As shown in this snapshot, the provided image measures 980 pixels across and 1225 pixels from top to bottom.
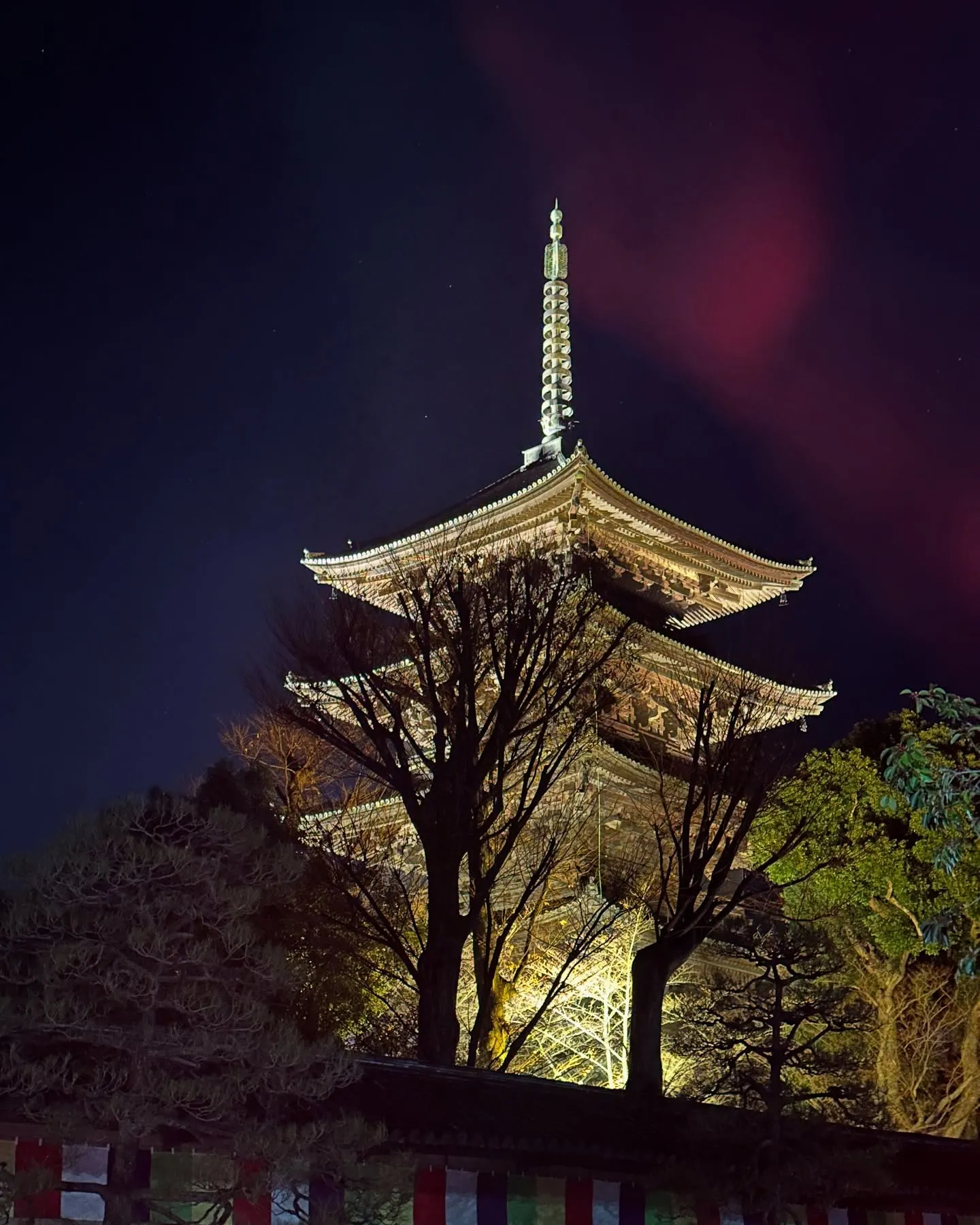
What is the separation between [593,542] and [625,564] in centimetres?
146

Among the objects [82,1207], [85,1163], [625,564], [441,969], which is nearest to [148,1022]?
[85,1163]

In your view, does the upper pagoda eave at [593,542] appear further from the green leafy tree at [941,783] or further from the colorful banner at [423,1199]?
the green leafy tree at [941,783]

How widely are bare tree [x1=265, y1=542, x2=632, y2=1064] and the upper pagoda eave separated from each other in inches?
282

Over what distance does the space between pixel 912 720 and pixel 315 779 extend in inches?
473

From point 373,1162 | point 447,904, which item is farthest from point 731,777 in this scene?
point 373,1162

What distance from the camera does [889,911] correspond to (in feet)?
83.2

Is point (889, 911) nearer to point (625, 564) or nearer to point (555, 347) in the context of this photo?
point (625, 564)

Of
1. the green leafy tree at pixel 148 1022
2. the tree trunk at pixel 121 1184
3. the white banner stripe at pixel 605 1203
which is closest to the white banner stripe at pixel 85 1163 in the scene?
the green leafy tree at pixel 148 1022

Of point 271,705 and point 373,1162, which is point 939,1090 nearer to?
point 271,705

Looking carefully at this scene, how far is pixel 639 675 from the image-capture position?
29875 millimetres

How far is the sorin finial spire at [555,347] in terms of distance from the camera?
115ft

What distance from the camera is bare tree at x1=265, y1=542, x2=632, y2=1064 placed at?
53.3 ft

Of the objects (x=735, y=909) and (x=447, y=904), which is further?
(x=735, y=909)

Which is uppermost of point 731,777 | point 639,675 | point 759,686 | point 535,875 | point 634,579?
point 634,579
